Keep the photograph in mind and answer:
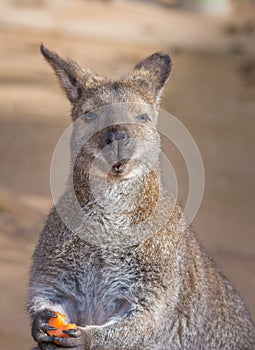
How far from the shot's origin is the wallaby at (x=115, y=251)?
6098 millimetres

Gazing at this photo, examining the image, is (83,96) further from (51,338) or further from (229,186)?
(229,186)

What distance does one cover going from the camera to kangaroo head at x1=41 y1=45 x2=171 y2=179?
235 inches

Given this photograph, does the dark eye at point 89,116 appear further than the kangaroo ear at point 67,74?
No

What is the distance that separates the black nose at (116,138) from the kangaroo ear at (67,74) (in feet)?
2.15

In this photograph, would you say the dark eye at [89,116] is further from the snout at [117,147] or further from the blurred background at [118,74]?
the blurred background at [118,74]

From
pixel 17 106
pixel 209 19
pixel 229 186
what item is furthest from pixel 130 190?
pixel 209 19

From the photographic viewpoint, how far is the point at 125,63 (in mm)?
17000

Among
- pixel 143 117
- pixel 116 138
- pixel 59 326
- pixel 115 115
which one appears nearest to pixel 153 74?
pixel 143 117

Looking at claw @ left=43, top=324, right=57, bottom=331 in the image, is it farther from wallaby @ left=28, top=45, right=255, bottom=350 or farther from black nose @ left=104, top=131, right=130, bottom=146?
black nose @ left=104, top=131, right=130, bottom=146

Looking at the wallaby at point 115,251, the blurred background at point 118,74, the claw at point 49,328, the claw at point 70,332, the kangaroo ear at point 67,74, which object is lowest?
the claw at point 70,332

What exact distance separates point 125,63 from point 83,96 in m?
10.7

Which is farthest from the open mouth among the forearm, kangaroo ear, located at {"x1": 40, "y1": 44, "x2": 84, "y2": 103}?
the forearm

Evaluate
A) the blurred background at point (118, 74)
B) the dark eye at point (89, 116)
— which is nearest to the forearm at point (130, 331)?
the dark eye at point (89, 116)

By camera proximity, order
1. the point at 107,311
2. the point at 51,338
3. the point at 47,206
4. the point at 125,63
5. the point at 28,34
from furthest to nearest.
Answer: the point at 28,34
the point at 125,63
the point at 47,206
the point at 107,311
the point at 51,338
